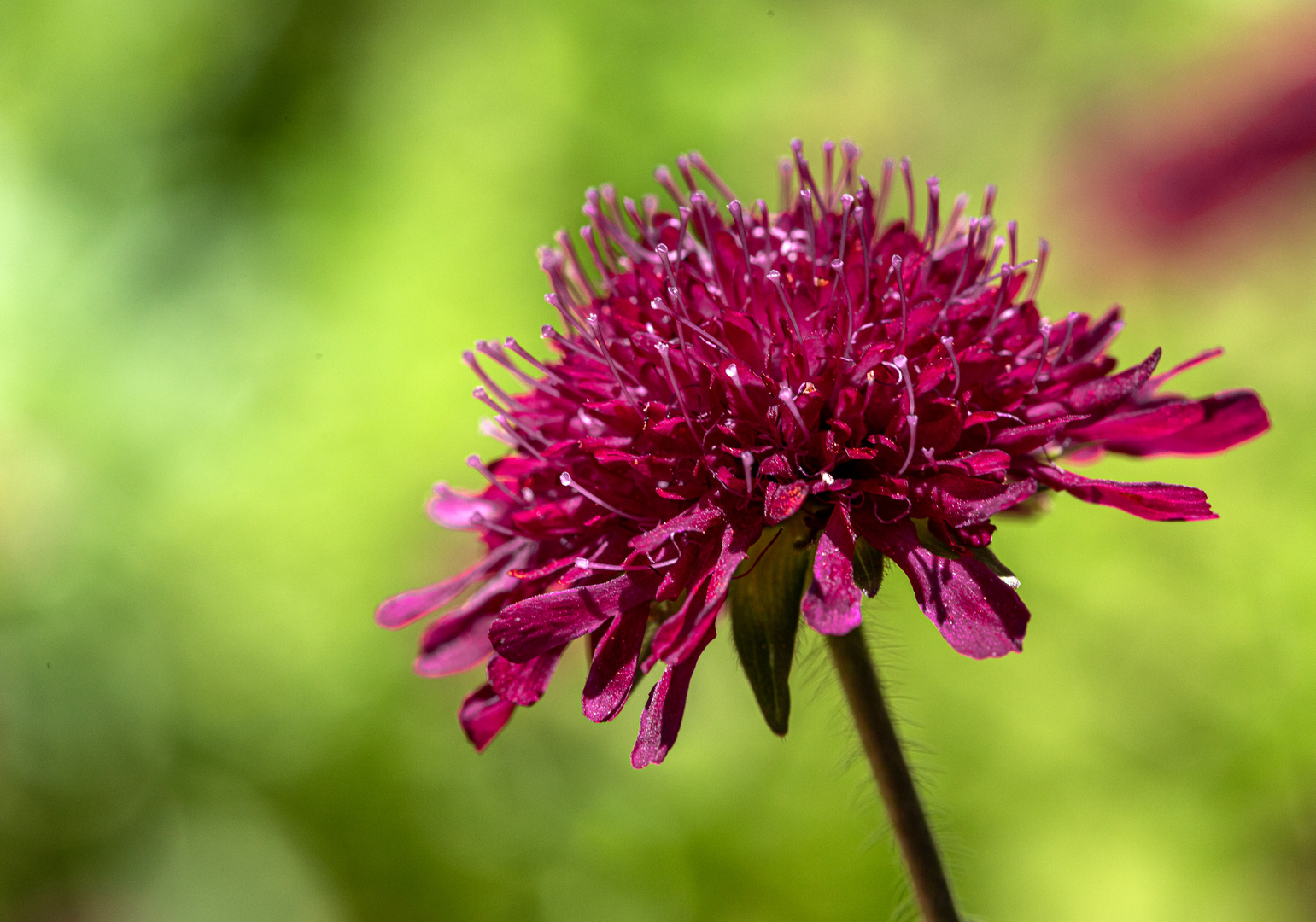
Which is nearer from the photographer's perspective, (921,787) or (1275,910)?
(921,787)

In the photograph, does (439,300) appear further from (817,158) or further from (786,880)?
(786,880)

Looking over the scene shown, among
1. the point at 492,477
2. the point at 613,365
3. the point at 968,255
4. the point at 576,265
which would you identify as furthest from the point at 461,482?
the point at 968,255

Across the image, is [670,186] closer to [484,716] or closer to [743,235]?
[743,235]

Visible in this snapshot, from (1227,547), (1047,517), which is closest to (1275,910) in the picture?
(1227,547)

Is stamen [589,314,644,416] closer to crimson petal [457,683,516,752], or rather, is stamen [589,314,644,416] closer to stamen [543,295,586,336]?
stamen [543,295,586,336]

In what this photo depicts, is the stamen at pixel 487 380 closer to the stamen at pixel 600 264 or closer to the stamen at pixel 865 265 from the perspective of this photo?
the stamen at pixel 600 264

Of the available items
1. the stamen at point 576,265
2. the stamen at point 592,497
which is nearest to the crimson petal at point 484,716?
the stamen at point 592,497
